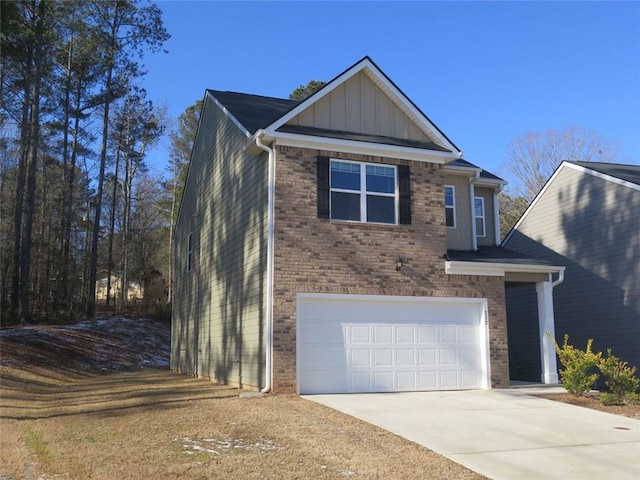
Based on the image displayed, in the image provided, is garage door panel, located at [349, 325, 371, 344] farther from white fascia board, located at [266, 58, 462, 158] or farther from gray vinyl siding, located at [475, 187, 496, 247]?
gray vinyl siding, located at [475, 187, 496, 247]

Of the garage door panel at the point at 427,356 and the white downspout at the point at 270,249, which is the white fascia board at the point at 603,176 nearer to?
the garage door panel at the point at 427,356

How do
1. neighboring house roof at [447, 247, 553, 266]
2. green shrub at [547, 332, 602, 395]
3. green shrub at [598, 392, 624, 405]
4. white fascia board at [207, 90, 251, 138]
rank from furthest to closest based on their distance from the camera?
neighboring house roof at [447, 247, 553, 266], white fascia board at [207, 90, 251, 138], green shrub at [547, 332, 602, 395], green shrub at [598, 392, 624, 405]

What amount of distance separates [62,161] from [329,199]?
27.0 meters

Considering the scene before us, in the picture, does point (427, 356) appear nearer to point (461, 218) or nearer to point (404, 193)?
point (404, 193)

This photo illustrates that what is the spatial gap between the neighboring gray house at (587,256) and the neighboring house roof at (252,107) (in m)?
9.07

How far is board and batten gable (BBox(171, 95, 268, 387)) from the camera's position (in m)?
13.2

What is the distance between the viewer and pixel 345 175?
13.3m

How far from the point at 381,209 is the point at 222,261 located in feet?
16.6

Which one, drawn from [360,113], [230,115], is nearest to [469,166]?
[360,113]

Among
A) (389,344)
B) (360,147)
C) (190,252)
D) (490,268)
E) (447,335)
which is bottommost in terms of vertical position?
(389,344)

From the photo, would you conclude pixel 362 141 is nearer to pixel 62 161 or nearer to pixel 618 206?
pixel 618 206

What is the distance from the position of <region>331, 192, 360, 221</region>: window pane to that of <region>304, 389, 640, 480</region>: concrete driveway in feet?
12.7

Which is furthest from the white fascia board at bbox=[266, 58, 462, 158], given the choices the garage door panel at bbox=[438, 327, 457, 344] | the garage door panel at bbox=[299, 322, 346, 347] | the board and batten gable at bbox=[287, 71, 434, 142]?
the garage door panel at bbox=[299, 322, 346, 347]

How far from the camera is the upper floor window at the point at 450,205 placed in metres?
16.3
